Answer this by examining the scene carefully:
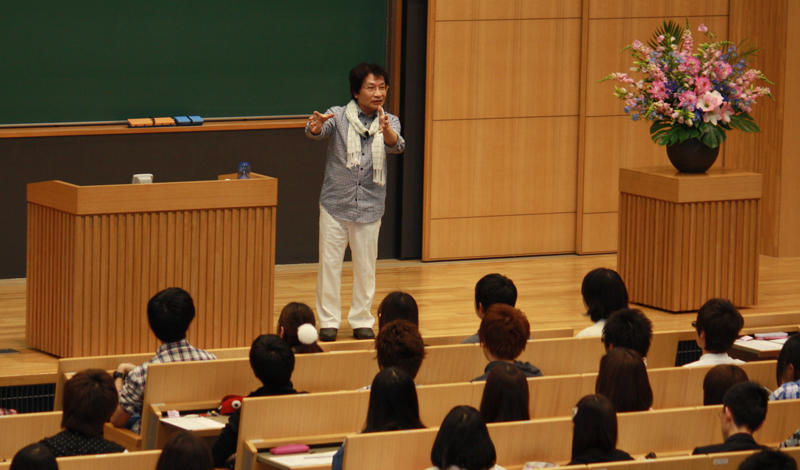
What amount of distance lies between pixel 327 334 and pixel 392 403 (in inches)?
123

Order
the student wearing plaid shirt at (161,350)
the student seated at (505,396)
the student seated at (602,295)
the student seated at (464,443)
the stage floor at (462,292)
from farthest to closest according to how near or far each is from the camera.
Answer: the stage floor at (462,292) < the student seated at (602,295) < the student wearing plaid shirt at (161,350) < the student seated at (505,396) < the student seated at (464,443)

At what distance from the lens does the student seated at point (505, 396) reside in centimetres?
454

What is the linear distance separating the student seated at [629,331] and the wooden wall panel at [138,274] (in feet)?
7.60

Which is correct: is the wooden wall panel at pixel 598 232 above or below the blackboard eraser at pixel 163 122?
below

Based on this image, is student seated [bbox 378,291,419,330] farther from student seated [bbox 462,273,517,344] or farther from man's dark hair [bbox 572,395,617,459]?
man's dark hair [bbox 572,395,617,459]

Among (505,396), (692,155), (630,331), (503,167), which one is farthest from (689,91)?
(505,396)

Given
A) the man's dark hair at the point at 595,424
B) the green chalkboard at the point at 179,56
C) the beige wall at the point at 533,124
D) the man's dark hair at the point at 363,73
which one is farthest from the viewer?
the beige wall at the point at 533,124

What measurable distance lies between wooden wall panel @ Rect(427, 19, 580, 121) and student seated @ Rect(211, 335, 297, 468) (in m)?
5.01

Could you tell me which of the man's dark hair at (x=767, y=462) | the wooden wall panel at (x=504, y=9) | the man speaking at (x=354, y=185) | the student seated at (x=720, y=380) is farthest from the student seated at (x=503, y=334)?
the wooden wall panel at (x=504, y=9)

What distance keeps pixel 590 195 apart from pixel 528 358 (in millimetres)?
4466

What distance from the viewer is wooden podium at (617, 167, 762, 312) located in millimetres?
8195

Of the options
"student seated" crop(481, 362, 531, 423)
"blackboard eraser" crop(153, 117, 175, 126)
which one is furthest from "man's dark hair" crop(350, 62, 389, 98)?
"student seated" crop(481, 362, 531, 423)

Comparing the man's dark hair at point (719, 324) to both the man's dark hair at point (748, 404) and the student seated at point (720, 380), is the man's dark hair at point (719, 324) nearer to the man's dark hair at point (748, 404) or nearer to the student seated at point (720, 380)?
the student seated at point (720, 380)

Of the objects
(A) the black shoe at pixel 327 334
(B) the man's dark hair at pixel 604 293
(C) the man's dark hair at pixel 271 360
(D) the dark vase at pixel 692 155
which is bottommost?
(A) the black shoe at pixel 327 334
